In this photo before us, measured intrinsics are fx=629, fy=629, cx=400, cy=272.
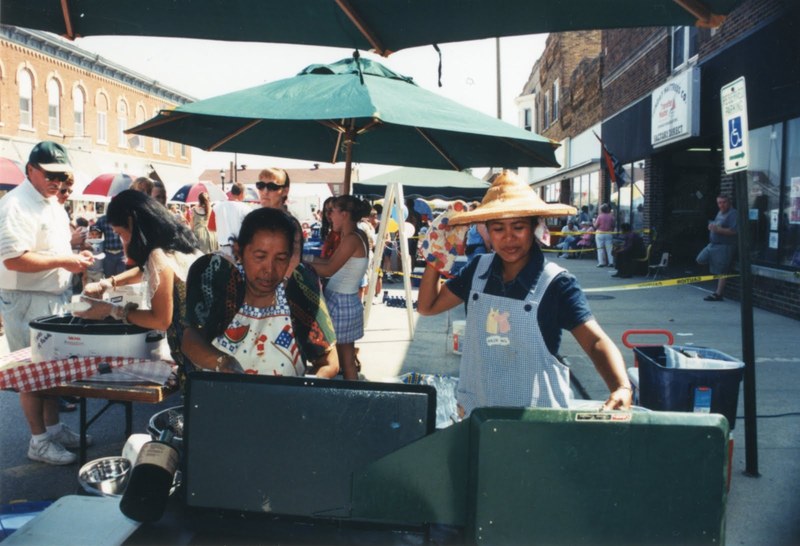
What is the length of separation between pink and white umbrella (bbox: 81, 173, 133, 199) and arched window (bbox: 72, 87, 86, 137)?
25.0 m

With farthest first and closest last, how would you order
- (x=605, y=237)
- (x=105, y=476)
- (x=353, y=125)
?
(x=605, y=237)
(x=353, y=125)
(x=105, y=476)

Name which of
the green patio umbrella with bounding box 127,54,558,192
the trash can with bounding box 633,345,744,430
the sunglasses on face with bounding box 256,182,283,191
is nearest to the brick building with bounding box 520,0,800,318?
the trash can with bounding box 633,345,744,430

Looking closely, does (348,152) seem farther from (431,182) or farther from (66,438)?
(431,182)

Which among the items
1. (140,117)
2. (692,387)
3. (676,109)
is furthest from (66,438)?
(140,117)

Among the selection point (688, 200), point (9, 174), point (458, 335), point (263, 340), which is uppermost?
point (9, 174)

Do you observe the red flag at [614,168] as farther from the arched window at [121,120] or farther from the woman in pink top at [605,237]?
the arched window at [121,120]

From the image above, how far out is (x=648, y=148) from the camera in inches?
602

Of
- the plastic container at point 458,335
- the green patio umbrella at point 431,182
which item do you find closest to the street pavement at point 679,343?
the plastic container at point 458,335

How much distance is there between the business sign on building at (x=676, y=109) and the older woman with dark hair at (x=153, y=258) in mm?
11270

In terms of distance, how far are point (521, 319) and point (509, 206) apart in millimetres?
455

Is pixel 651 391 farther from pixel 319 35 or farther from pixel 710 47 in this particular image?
pixel 710 47

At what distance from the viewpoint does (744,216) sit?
3.96 meters

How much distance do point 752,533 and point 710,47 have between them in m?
10.9

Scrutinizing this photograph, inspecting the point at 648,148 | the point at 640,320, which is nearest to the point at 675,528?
the point at 640,320
